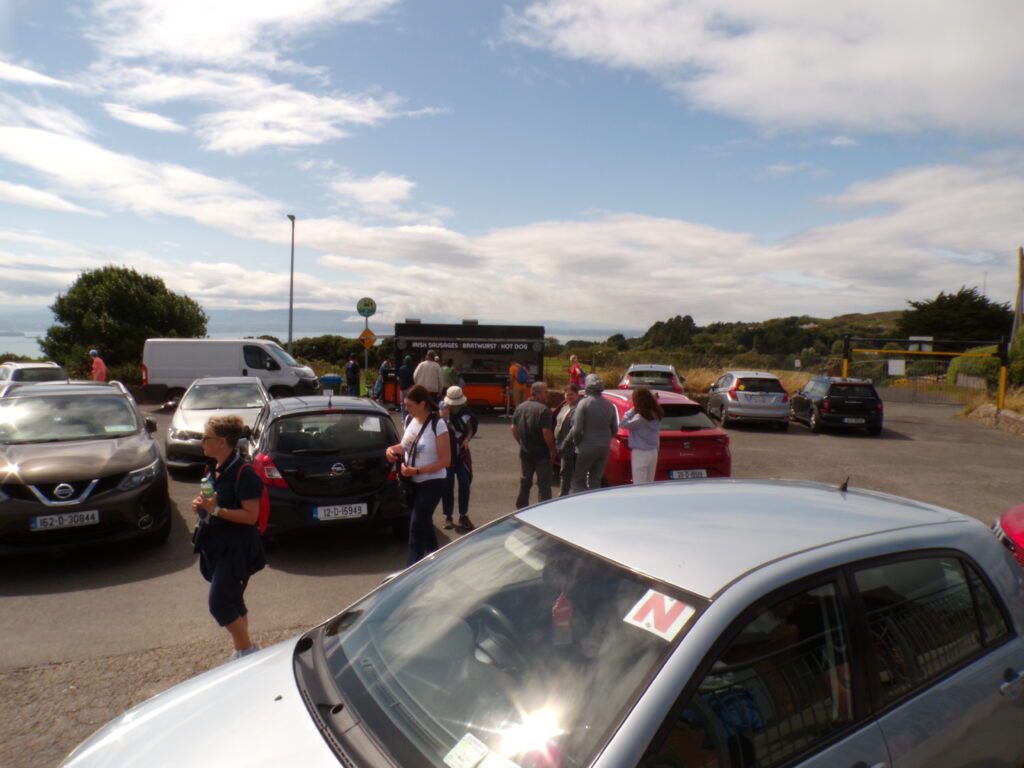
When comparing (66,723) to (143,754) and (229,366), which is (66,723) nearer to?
(143,754)

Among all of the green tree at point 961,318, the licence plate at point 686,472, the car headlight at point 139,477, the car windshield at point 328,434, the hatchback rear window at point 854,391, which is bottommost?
the licence plate at point 686,472

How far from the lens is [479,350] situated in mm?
20781

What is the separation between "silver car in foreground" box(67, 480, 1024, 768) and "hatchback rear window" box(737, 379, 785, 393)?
647 inches

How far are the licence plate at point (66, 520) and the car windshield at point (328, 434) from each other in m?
1.66

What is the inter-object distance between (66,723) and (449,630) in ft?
9.36

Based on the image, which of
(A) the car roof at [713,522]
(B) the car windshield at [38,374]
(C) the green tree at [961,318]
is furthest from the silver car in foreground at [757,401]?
(C) the green tree at [961,318]

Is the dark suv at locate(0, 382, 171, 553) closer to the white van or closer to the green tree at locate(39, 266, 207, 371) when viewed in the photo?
the white van

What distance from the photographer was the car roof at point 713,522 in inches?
85.4

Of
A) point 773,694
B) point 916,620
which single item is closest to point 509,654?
point 773,694

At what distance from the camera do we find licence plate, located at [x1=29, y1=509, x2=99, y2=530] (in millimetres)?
6242

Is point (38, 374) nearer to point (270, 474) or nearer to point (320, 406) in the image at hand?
point (320, 406)

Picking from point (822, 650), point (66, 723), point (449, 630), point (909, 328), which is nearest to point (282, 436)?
point (66, 723)

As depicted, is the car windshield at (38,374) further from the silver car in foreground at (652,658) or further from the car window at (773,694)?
the car window at (773,694)

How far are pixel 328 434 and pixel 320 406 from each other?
40 centimetres
